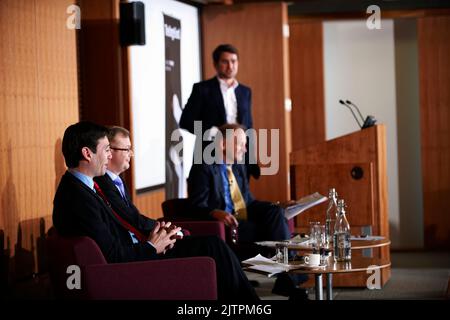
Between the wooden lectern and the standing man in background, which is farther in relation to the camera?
the standing man in background

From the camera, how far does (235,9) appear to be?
9.08 m

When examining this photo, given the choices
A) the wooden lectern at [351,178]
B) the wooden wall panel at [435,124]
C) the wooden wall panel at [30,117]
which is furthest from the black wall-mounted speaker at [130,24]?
the wooden wall panel at [435,124]

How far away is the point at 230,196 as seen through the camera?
639 cm

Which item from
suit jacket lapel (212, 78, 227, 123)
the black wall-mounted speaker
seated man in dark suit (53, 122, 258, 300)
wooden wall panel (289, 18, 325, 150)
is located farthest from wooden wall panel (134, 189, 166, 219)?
seated man in dark suit (53, 122, 258, 300)

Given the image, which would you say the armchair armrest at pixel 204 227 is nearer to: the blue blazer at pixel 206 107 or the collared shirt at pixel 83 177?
the collared shirt at pixel 83 177

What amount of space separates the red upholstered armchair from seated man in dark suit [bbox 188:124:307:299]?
1925 millimetres

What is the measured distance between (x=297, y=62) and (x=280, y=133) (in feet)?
3.67

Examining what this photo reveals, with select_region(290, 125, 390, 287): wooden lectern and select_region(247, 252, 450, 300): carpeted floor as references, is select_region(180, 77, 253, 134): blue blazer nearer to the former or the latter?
select_region(290, 125, 390, 287): wooden lectern

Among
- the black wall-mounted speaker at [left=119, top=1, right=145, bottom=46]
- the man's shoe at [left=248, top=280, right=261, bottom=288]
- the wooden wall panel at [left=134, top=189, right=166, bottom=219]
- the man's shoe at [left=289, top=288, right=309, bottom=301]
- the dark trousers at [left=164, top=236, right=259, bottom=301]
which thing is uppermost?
the black wall-mounted speaker at [left=119, top=1, right=145, bottom=46]

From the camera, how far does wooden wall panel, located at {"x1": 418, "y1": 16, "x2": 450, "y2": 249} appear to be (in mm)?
9305

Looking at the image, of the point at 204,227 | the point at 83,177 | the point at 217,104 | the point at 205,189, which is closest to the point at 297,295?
the point at 204,227

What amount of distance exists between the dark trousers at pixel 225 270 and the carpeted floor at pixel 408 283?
1.95 meters

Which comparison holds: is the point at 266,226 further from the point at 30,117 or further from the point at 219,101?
the point at 30,117
